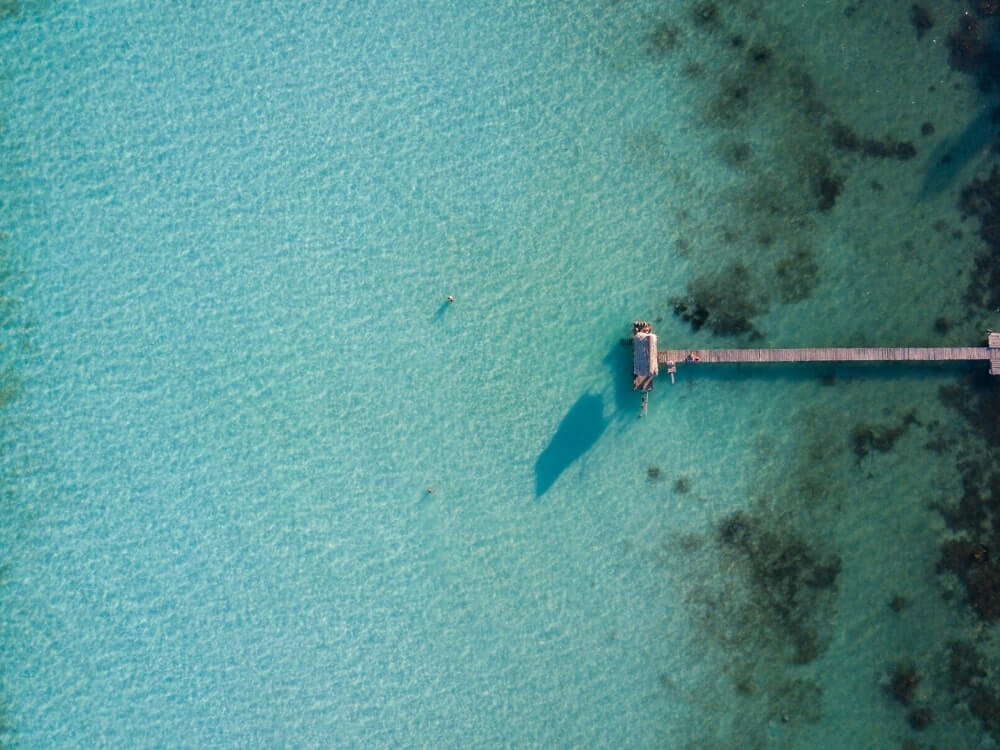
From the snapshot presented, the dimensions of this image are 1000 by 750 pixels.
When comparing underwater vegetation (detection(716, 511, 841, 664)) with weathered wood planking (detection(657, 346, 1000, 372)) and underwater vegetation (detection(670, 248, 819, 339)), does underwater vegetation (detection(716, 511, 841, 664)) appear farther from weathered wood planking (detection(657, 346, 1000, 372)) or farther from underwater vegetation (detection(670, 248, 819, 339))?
underwater vegetation (detection(670, 248, 819, 339))

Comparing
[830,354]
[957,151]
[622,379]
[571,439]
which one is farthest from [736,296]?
[957,151]

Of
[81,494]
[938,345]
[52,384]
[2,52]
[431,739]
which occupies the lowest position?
[431,739]

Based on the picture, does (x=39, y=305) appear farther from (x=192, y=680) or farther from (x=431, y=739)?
(x=431, y=739)

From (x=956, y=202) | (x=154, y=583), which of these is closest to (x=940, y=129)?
(x=956, y=202)

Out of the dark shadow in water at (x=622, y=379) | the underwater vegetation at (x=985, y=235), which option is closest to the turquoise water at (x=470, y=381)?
the dark shadow in water at (x=622, y=379)

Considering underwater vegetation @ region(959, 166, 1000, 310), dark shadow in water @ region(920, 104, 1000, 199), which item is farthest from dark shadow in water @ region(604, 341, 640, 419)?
underwater vegetation @ region(959, 166, 1000, 310)

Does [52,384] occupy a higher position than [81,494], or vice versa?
[52,384]
